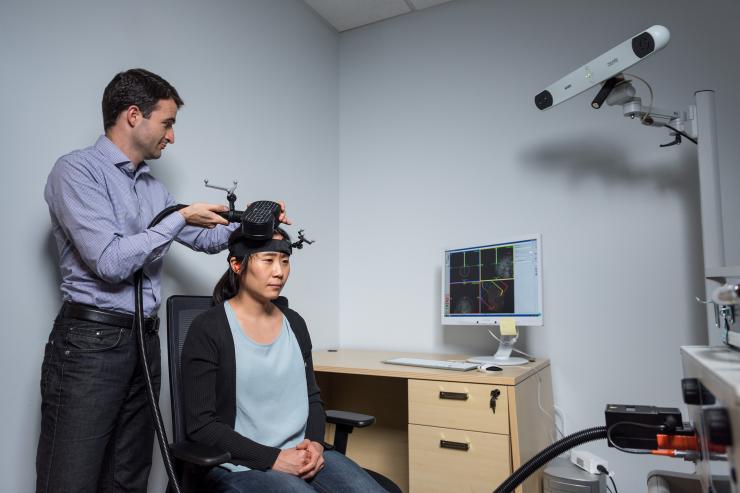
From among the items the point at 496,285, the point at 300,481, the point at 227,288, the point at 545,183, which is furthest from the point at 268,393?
the point at 545,183

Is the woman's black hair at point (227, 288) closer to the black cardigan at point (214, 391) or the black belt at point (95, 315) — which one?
the black cardigan at point (214, 391)

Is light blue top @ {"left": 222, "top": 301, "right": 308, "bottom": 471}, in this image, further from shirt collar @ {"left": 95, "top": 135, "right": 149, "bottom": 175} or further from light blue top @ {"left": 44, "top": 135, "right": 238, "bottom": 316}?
shirt collar @ {"left": 95, "top": 135, "right": 149, "bottom": 175}

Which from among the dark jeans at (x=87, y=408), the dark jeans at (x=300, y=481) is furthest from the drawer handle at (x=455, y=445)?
the dark jeans at (x=87, y=408)

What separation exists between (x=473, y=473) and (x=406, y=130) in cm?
192

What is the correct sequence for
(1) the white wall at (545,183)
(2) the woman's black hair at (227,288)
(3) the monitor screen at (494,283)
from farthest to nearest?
(1) the white wall at (545,183) → (3) the monitor screen at (494,283) → (2) the woman's black hair at (227,288)

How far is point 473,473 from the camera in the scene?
5.97 ft

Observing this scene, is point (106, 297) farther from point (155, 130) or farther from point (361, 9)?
point (361, 9)

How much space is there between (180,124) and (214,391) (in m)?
1.24

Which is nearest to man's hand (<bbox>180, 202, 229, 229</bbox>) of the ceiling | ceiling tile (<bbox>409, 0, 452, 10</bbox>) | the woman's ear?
the woman's ear

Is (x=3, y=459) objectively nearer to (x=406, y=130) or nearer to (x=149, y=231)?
(x=149, y=231)

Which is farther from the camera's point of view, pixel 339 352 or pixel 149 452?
pixel 339 352

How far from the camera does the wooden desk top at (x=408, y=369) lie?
183 centimetres

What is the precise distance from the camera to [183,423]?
1.37m

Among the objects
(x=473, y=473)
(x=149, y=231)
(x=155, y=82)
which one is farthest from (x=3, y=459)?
(x=473, y=473)
